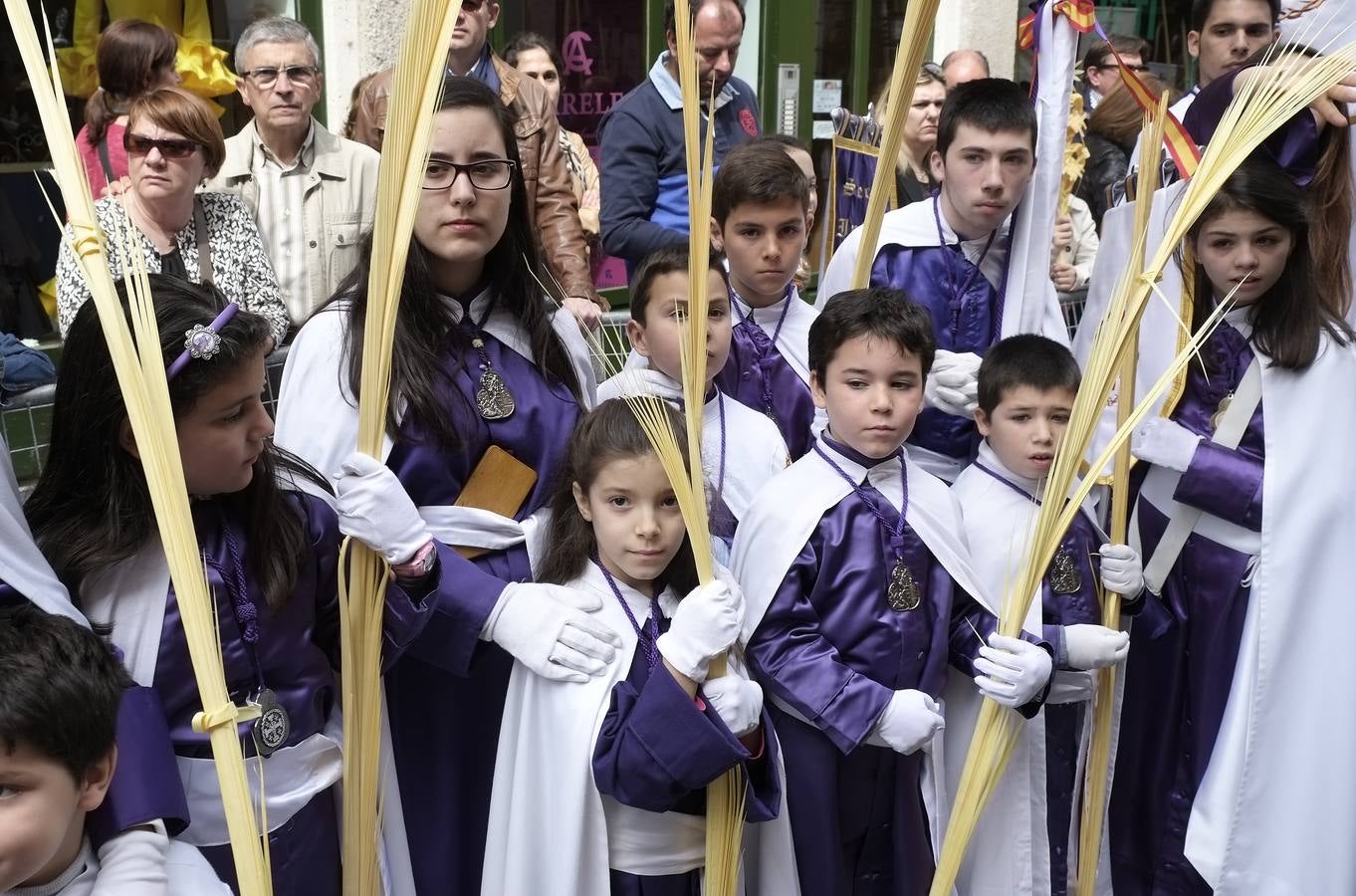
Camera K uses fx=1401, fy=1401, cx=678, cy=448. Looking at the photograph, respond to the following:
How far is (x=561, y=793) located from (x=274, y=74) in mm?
2422

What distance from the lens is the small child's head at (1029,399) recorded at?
2.65 metres

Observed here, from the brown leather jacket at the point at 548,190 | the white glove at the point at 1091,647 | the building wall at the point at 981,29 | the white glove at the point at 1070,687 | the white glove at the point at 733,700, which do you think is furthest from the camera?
the building wall at the point at 981,29

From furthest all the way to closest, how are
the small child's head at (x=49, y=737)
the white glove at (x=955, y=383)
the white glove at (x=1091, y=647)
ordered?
the white glove at (x=955, y=383)
the white glove at (x=1091, y=647)
the small child's head at (x=49, y=737)

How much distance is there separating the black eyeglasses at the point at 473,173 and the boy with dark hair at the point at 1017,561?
1.03 m

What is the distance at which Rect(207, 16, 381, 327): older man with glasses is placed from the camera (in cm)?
379

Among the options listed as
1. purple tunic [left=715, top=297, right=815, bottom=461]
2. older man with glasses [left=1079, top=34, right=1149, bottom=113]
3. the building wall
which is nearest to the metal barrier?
purple tunic [left=715, top=297, right=815, bottom=461]

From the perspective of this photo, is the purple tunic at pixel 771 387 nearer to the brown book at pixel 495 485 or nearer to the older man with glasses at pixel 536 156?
the brown book at pixel 495 485

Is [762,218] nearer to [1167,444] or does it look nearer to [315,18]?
[1167,444]

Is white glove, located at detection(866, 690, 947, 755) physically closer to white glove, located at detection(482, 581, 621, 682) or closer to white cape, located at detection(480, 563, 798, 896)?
white cape, located at detection(480, 563, 798, 896)

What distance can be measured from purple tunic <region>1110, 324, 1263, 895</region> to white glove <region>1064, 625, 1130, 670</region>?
0.32 m

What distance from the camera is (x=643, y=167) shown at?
164 inches

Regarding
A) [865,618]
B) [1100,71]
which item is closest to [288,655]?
[865,618]

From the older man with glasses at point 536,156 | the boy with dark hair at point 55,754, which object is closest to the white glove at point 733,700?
the boy with dark hair at point 55,754

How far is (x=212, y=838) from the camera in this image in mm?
1964
